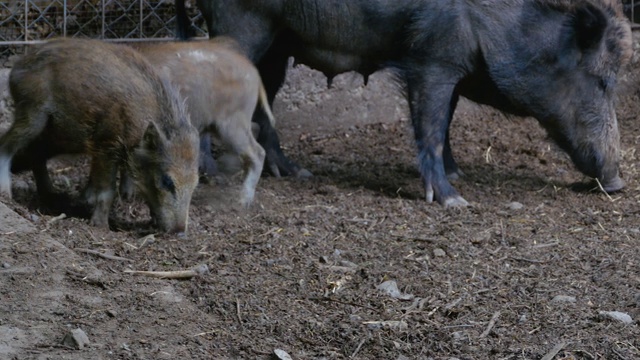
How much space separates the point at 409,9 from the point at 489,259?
224 cm

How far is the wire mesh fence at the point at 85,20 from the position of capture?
28.5ft

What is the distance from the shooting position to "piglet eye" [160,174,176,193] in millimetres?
6512

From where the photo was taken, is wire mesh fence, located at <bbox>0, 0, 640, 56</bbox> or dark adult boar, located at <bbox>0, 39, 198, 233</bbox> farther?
wire mesh fence, located at <bbox>0, 0, 640, 56</bbox>

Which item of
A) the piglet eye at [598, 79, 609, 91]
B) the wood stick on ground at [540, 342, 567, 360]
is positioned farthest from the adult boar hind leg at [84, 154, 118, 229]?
the piglet eye at [598, 79, 609, 91]

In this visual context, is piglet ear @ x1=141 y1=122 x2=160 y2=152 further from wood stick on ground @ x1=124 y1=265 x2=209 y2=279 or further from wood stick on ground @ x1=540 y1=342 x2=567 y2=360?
wood stick on ground @ x1=540 y1=342 x2=567 y2=360

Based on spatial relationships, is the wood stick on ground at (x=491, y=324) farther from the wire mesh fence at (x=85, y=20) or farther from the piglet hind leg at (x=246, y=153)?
the wire mesh fence at (x=85, y=20)

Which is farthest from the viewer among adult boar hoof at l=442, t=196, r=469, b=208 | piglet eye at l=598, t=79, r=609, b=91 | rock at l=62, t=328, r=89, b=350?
piglet eye at l=598, t=79, r=609, b=91

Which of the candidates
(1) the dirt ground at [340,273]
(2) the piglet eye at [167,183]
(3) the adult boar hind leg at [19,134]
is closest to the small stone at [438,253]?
(1) the dirt ground at [340,273]

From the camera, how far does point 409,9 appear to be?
779cm

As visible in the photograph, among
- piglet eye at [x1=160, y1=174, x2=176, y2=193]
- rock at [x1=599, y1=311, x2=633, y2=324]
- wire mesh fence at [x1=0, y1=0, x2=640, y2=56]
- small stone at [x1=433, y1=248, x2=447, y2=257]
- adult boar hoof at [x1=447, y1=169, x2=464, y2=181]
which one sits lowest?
adult boar hoof at [x1=447, y1=169, x2=464, y2=181]

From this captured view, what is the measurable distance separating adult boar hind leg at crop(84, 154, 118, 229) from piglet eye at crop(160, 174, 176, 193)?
29 centimetres

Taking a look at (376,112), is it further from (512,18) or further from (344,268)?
(344,268)

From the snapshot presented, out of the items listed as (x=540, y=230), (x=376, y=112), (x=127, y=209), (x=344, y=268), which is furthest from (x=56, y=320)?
(x=376, y=112)

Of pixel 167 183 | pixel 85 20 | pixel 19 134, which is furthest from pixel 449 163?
pixel 19 134
